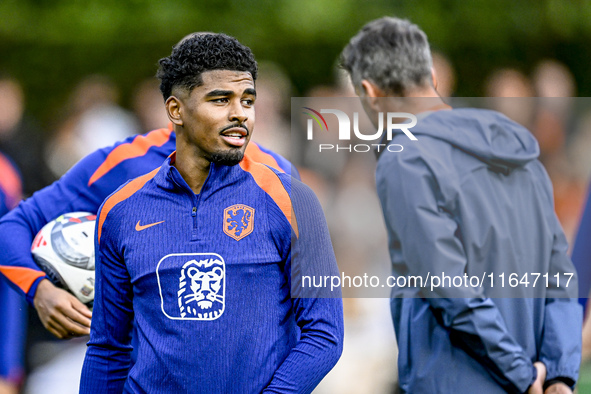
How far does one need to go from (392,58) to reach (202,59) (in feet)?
3.43

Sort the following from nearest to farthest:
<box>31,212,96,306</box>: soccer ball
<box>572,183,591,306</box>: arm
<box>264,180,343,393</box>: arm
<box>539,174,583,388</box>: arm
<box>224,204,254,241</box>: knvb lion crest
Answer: <box>264,180,343,393</box>: arm, <box>224,204,254,241</box>: knvb lion crest, <box>539,174,583,388</box>: arm, <box>31,212,96,306</box>: soccer ball, <box>572,183,591,306</box>: arm

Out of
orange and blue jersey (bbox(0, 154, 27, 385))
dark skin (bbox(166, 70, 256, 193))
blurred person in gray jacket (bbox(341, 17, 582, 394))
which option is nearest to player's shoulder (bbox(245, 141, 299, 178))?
blurred person in gray jacket (bbox(341, 17, 582, 394))

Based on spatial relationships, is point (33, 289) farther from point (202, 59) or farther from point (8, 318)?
point (8, 318)

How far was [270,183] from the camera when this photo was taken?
261 centimetres

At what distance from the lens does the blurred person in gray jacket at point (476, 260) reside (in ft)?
9.48

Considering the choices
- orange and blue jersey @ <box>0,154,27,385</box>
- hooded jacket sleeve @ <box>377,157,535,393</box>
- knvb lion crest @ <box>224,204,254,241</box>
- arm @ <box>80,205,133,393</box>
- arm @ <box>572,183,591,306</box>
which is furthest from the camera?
orange and blue jersey @ <box>0,154,27,385</box>

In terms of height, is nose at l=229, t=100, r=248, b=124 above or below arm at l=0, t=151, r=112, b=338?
above

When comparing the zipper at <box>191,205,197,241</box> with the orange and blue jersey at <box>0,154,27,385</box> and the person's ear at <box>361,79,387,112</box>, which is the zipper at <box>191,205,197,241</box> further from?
the orange and blue jersey at <box>0,154,27,385</box>

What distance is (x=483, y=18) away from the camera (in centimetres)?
724

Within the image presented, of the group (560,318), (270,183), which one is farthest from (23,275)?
(560,318)

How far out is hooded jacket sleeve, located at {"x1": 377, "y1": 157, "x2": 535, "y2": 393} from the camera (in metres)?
2.86

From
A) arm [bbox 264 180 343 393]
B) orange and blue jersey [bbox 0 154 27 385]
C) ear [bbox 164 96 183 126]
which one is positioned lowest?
orange and blue jersey [bbox 0 154 27 385]

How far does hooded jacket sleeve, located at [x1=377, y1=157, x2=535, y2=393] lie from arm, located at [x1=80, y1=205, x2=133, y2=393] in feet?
3.60

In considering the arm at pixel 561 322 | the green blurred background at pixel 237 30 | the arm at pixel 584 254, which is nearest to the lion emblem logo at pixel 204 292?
the arm at pixel 561 322
